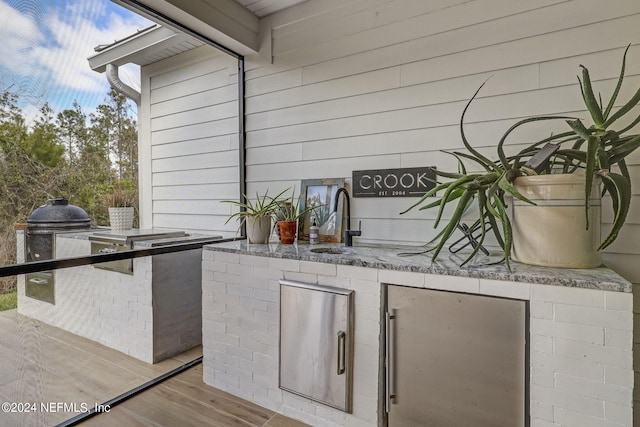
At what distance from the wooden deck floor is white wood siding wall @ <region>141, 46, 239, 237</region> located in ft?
3.69

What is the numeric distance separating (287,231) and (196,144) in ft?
4.41

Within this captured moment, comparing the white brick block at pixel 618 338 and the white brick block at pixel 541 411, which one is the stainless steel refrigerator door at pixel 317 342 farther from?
the white brick block at pixel 618 338

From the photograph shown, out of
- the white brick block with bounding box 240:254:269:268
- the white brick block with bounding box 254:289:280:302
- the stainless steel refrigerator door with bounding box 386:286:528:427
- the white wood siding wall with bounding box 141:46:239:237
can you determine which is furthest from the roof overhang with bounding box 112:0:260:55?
the stainless steel refrigerator door with bounding box 386:286:528:427

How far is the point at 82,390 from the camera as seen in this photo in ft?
6.62

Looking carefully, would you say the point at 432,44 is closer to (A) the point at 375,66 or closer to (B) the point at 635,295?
(A) the point at 375,66

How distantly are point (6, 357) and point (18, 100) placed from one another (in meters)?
1.29

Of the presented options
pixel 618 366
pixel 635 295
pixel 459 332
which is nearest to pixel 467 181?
pixel 459 332

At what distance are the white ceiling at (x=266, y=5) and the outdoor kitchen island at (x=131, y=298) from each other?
1.88 metres

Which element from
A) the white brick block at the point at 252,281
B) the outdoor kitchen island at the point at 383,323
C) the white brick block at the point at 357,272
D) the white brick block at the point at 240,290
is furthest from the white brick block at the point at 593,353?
the white brick block at the point at 240,290

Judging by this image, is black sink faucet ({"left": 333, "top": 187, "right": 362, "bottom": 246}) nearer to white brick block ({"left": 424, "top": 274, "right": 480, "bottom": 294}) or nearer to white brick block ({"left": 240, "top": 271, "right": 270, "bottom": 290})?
white brick block ({"left": 240, "top": 271, "right": 270, "bottom": 290})

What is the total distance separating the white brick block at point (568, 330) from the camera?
1202 mm

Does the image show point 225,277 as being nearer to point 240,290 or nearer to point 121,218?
point 240,290

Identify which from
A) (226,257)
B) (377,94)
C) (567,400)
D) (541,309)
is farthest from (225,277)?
(567,400)

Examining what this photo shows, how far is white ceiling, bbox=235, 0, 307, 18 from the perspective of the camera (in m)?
2.54
